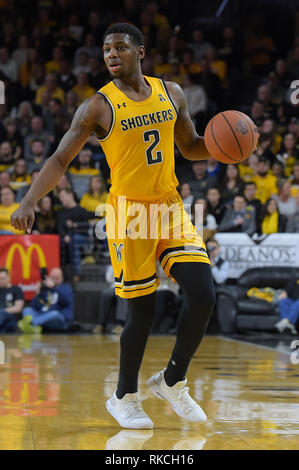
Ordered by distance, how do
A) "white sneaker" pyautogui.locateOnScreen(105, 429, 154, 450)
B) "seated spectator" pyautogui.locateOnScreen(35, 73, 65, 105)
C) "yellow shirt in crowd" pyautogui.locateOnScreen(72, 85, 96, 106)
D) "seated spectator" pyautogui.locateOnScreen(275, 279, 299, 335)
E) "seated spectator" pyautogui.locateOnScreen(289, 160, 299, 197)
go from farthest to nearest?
"yellow shirt in crowd" pyautogui.locateOnScreen(72, 85, 96, 106), "seated spectator" pyautogui.locateOnScreen(35, 73, 65, 105), "seated spectator" pyautogui.locateOnScreen(289, 160, 299, 197), "seated spectator" pyautogui.locateOnScreen(275, 279, 299, 335), "white sneaker" pyautogui.locateOnScreen(105, 429, 154, 450)

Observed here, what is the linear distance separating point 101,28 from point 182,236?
40.4ft

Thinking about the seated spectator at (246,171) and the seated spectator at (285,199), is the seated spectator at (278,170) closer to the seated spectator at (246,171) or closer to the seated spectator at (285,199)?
the seated spectator at (246,171)

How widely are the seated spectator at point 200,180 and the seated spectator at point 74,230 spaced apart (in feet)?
6.19

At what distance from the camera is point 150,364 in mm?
7023

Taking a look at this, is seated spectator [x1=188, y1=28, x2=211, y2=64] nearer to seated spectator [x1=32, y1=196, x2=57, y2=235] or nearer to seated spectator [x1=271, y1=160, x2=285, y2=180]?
seated spectator [x1=271, y1=160, x2=285, y2=180]

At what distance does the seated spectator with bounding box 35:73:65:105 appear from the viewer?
14.6 m

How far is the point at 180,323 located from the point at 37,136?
10.0m

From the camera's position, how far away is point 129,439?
3861 mm

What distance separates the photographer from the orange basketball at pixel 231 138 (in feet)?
14.3

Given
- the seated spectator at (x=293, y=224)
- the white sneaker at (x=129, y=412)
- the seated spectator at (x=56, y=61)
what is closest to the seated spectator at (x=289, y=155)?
the seated spectator at (x=293, y=224)

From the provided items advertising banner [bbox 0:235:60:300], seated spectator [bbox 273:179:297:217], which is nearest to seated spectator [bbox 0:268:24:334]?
advertising banner [bbox 0:235:60:300]

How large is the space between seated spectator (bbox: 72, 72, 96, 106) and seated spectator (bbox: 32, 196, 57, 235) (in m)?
3.78

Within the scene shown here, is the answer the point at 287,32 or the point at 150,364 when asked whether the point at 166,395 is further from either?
the point at 287,32
